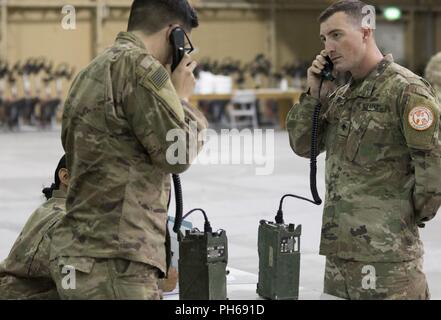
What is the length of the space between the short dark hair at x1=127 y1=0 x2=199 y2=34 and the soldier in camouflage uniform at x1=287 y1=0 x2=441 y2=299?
942 mm

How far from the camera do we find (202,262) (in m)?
3.27

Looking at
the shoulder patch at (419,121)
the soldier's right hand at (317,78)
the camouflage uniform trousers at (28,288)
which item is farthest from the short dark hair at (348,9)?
the camouflage uniform trousers at (28,288)

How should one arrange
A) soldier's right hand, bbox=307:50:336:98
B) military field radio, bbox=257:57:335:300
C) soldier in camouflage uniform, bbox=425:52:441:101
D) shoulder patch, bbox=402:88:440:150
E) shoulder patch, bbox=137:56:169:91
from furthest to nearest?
soldier in camouflage uniform, bbox=425:52:441:101
soldier's right hand, bbox=307:50:336:98
shoulder patch, bbox=402:88:440:150
military field radio, bbox=257:57:335:300
shoulder patch, bbox=137:56:169:91

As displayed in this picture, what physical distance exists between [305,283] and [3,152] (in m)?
11.6

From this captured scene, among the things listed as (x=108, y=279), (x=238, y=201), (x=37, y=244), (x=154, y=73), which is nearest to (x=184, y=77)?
(x=154, y=73)

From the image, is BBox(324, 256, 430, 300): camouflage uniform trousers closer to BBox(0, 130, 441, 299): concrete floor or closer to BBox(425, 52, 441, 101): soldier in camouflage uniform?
BBox(0, 130, 441, 299): concrete floor

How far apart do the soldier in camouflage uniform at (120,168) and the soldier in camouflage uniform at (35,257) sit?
82 centimetres

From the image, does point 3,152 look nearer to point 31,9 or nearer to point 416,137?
point 31,9

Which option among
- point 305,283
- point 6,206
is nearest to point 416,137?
point 305,283

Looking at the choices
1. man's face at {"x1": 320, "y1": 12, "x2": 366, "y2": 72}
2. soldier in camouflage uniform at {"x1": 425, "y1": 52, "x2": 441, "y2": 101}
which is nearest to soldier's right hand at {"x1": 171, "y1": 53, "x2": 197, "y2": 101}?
man's face at {"x1": 320, "y1": 12, "x2": 366, "y2": 72}

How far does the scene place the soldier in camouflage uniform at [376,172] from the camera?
3564mm

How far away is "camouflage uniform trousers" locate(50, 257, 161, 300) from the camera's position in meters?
→ 2.79

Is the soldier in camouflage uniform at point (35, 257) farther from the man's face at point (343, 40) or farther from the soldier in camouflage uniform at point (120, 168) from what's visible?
the man's face at point (343, 40)
